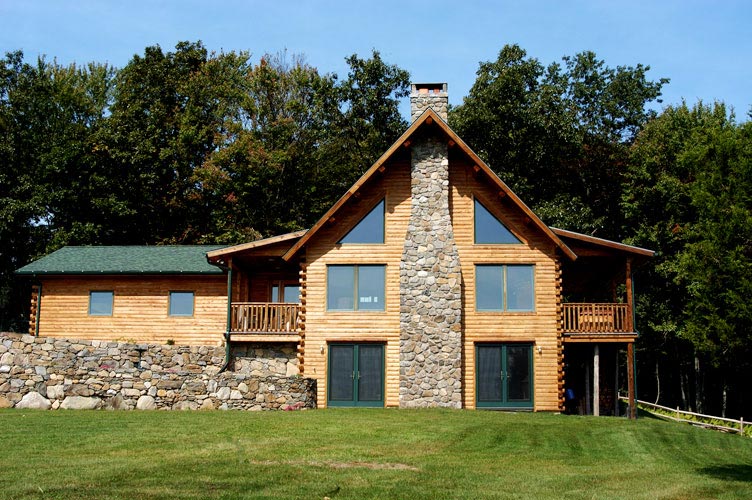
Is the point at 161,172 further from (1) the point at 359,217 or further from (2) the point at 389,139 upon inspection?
(1) the point at 359,217

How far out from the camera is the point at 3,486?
11094 millimetres

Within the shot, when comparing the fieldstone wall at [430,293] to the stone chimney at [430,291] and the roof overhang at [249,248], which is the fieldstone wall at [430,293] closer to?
the stone chimney at [430,291]

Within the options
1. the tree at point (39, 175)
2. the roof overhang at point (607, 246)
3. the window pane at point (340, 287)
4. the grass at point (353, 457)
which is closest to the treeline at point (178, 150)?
the tree at point (39, 175)

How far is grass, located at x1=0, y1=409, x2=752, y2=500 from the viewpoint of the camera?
11516 millimetres

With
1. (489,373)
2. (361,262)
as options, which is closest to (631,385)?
(489,373)

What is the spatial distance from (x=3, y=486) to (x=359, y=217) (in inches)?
622

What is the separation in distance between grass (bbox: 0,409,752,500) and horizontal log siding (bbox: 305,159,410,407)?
3.91 metres

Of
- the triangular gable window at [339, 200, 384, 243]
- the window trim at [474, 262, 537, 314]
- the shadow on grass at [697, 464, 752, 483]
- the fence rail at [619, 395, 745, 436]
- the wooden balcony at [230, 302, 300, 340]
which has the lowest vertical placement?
the fence rail at [619, 395, 745, 436]

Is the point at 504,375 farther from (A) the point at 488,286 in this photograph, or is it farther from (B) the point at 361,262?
(B) the point at 361,262

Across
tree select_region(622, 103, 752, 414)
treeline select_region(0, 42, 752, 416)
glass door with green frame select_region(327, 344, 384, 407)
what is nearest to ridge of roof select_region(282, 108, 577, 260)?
glass door with green frame select_region(327, 344, 384, 407)

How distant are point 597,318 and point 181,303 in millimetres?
13269

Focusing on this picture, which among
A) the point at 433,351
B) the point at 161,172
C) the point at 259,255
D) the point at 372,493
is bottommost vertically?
the point at 372,493

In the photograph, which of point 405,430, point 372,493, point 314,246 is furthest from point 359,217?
point 372,493

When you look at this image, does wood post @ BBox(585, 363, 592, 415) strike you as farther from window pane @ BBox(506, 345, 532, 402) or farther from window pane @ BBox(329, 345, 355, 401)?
window pane @ BBox(329, 345, 355, 401)
